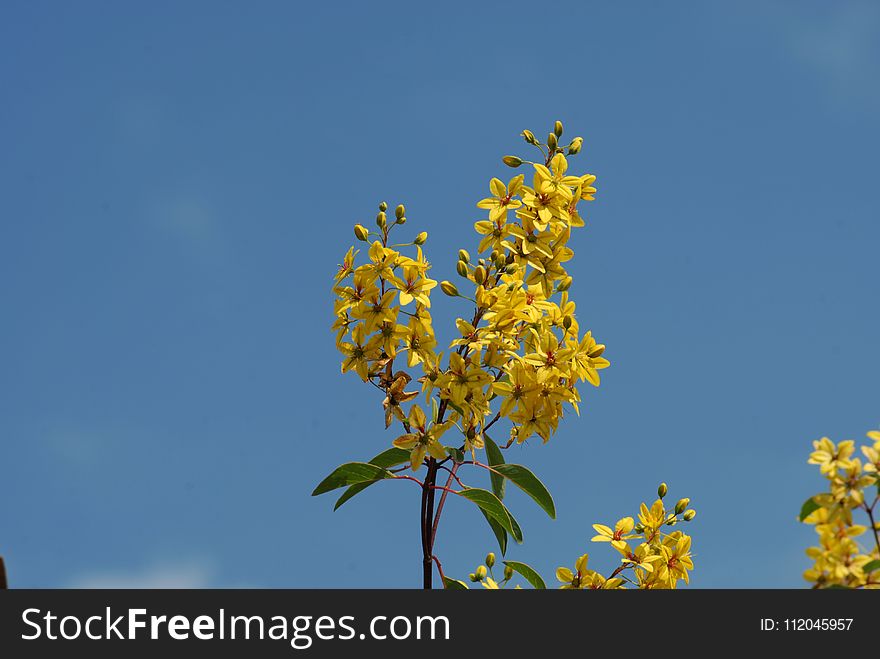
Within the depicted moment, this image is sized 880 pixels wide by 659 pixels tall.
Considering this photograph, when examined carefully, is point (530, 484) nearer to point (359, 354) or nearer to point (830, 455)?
point (359, 354)

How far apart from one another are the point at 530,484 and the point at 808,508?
134cm

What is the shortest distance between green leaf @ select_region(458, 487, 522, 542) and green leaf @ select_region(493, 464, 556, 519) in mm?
119

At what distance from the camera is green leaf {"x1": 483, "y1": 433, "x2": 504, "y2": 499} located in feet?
10.9

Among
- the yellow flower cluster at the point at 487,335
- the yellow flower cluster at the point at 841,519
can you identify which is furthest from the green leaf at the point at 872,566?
the yellow flower cluster at the point at 487,335

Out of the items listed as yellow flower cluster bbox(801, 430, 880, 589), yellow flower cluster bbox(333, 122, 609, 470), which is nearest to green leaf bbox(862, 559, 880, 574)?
yellow flower cluster bbox(801, 430, 880, 589)

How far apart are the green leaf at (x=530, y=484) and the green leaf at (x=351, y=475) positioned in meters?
0.45

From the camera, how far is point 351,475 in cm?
310

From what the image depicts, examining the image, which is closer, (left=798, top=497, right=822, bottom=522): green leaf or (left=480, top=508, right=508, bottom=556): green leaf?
(left=798, top=497, right=822, bottom=522): green leaf

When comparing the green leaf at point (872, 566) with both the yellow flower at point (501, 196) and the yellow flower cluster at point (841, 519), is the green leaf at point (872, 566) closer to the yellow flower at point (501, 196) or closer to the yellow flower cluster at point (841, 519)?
the yellow flower cluster at point (841, 519)

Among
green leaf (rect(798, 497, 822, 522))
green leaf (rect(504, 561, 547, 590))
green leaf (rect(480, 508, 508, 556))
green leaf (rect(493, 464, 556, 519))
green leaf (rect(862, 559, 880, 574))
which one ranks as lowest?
green leaf (rect(862, 559, 880, 574))

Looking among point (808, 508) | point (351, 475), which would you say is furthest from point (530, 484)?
point (808, 508)

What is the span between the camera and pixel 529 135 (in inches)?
136

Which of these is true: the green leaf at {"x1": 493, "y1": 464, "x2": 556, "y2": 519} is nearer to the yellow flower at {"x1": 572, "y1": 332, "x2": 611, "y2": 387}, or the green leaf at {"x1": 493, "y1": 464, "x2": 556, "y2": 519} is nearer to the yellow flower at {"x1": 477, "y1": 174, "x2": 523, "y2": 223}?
the yellow flower at {"x1": 572, "y1": 332, "x2": 611, "y2": 387}
